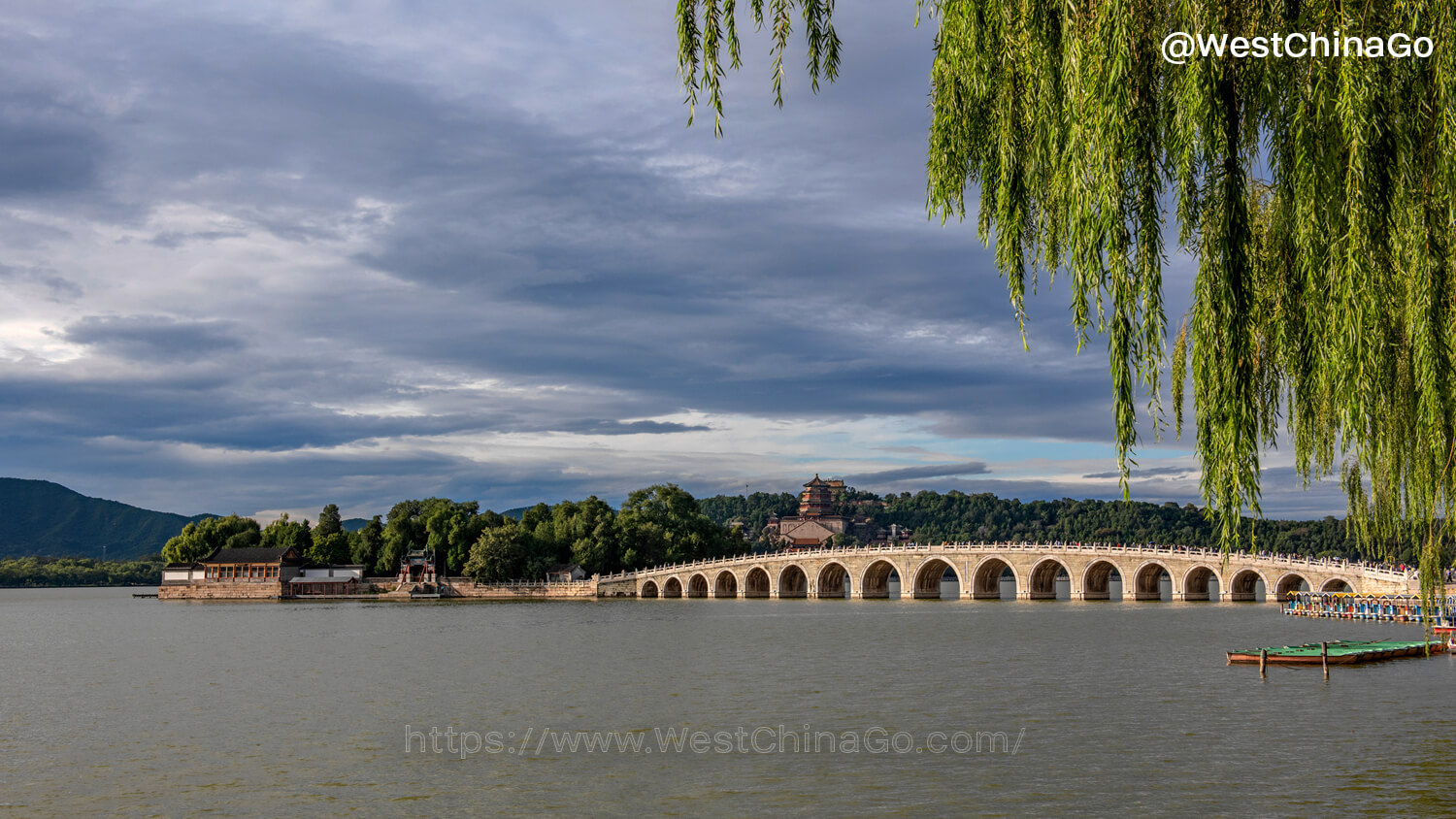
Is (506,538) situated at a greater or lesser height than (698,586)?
greater

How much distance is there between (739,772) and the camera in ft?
57.9

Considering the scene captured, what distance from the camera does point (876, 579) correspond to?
84.4 meters

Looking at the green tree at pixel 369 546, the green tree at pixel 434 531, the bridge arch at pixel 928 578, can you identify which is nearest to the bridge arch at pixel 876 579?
the bridge arch at pixel 928 578

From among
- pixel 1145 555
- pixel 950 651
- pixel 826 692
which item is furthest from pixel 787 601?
pixel 826 692

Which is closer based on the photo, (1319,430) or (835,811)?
(1319,430)

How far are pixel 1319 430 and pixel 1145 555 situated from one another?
206 ft

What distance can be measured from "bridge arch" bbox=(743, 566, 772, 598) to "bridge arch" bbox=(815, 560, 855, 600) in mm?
5045

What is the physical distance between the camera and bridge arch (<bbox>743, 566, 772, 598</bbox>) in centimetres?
8869

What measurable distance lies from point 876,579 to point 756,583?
11.2m

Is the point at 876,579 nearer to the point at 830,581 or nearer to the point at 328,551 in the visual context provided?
the point at 830,581

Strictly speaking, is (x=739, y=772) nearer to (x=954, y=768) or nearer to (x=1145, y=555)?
(x=954, y=768)

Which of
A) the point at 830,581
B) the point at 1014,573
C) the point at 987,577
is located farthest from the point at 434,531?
the point at 1014,573

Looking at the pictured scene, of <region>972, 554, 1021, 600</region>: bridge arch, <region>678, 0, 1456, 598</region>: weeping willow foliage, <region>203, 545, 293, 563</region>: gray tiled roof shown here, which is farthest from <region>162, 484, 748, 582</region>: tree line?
<region>678, 0, 1456, 598</region>: weeping willow foliage

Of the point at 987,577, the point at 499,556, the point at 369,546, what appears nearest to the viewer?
the point at 987,577
